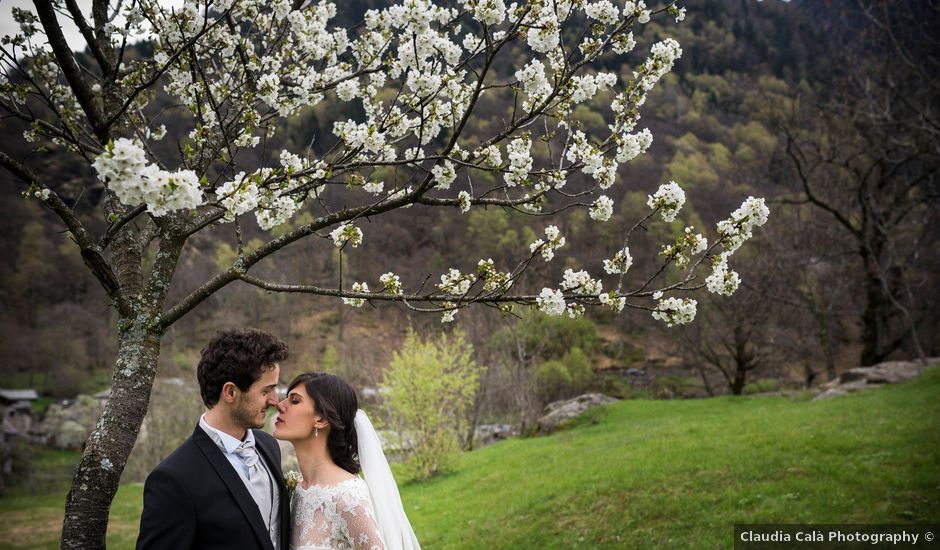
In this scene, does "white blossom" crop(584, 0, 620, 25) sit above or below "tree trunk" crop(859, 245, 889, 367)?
above

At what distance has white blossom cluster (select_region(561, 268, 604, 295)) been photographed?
12.4 feet

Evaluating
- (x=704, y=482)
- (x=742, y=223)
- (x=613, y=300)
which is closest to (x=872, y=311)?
(x=704, y=482)

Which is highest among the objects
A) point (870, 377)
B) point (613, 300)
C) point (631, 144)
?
point (631, 144)

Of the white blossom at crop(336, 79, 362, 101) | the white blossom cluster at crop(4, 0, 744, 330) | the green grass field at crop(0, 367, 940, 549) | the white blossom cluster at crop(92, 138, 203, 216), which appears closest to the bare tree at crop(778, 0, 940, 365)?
the green grass field at crop(0, 367, 940, 549)

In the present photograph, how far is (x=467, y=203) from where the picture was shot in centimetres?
381

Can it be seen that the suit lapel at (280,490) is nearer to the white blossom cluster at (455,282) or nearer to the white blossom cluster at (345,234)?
the white blossom cluster at (345,234)

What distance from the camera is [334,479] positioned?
3443 mm

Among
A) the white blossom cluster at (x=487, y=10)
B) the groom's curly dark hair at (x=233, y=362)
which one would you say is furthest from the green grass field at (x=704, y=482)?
the white blossom cluster at (x=487, y=10)

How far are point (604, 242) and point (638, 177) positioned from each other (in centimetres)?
1391

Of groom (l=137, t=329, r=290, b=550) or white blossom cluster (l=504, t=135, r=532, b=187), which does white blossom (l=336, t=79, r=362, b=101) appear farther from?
groom (l=137, t=329, r=290, b=550)

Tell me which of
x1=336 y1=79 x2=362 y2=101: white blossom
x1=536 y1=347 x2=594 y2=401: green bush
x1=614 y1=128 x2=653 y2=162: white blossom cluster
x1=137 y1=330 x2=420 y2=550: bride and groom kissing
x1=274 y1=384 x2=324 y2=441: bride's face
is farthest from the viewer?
x1=536 y1=347 x2=594 y2=401: green bush

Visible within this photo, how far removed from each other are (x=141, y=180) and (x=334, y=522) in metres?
2.06

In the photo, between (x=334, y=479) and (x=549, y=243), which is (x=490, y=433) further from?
(x=334, y=479)

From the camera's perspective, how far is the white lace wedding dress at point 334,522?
10.7ft
